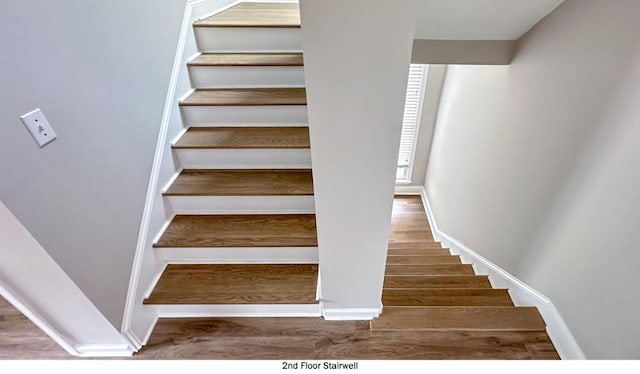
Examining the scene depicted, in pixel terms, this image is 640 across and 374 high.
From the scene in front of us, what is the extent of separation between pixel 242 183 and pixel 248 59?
3.28 feet

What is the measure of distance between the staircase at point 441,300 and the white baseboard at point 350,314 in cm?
4

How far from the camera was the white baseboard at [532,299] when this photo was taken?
1.42 m

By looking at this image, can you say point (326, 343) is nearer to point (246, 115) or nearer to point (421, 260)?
point (246, 115)

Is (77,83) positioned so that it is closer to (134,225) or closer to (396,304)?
(134,225)

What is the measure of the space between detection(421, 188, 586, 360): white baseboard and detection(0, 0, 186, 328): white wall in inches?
81.3

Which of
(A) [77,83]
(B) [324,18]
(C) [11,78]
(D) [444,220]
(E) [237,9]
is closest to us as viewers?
(B) [324,18]

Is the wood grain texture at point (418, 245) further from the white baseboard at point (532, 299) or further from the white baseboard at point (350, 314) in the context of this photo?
the white baseboard at point (350, 314)

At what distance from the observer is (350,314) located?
1.56 metres

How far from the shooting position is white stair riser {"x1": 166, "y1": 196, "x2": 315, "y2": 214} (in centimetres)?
183

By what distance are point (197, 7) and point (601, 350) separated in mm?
3115

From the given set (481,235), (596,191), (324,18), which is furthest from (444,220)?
(324,18)

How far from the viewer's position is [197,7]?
231 cm

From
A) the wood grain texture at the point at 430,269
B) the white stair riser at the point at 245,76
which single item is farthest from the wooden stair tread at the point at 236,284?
the white stair riser at the point at 245,76

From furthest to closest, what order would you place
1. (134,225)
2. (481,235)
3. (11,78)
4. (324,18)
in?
(481,235) → (134,225) → (11,78) → (324,18)
